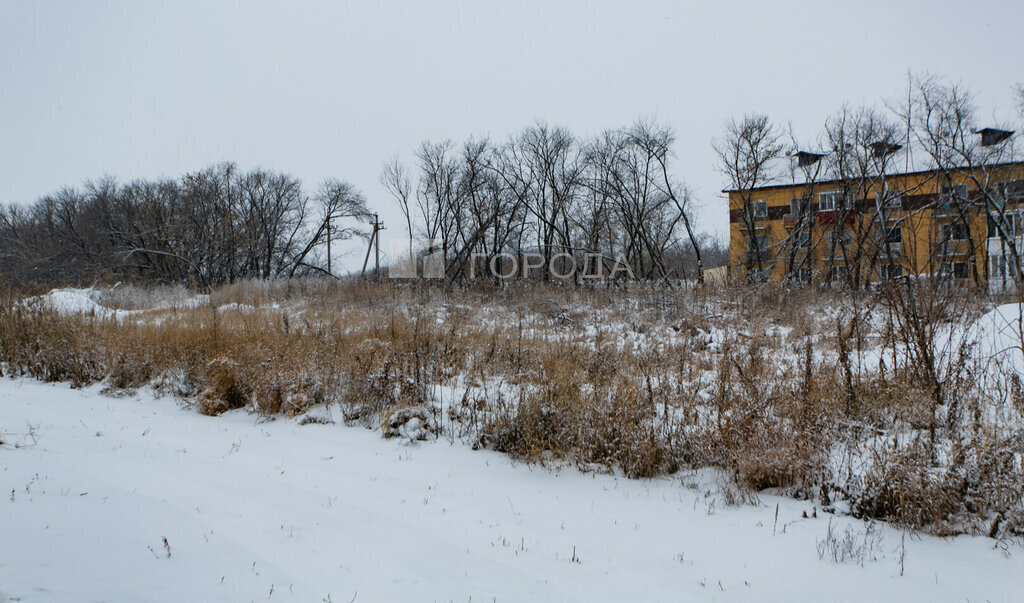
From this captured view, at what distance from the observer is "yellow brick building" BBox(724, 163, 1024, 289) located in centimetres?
516

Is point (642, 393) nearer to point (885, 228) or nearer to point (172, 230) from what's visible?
point (885, 228)

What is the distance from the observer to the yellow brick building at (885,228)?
16.9 ft

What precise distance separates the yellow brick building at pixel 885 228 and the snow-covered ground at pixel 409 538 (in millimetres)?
2548

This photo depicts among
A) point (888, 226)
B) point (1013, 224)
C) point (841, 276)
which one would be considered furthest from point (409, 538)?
point (841, 276)

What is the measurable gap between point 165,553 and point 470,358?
5.14 metres

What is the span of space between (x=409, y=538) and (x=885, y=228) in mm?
5125

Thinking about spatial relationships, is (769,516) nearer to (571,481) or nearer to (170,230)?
(571,481)

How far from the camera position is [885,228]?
502cm

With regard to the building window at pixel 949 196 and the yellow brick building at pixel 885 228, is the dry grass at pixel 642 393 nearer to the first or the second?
the yellow brick building at pixel 885 228

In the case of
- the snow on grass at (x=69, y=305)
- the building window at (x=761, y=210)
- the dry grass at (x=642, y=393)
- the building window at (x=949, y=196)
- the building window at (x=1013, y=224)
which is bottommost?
the dry grass at (x=642, y=393)

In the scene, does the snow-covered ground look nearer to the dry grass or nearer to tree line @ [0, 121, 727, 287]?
Result: the dry grass

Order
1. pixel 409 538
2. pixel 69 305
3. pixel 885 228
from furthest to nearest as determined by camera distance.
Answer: pixel 69 305, pixel 885 228, pixel 409 538

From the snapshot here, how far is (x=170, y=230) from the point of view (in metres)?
31.3

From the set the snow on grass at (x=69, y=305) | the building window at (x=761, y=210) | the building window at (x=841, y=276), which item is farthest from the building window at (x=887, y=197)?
the building window at (x=761, y=210)
